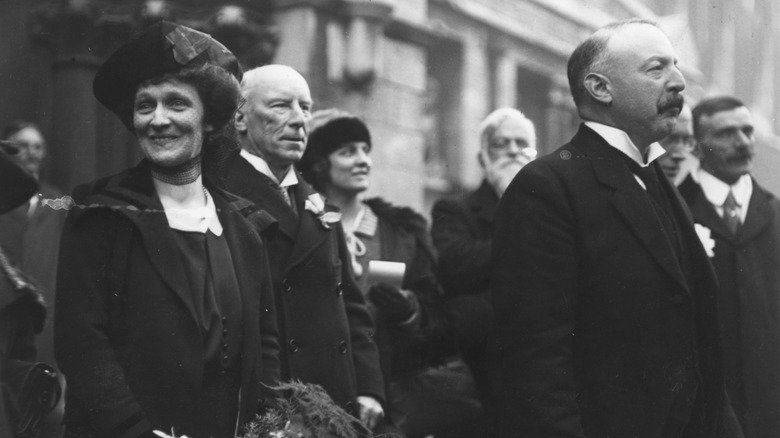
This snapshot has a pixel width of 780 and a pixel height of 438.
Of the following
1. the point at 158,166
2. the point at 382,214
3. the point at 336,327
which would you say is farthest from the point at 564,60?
the point at 158,166

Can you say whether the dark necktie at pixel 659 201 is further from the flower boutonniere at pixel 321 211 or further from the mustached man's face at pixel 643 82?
the flower boutonniere at pixel 321 211

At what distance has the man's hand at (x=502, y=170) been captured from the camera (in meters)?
5.12

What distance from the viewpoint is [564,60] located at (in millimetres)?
9156

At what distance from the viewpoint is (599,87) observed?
12.2 feet

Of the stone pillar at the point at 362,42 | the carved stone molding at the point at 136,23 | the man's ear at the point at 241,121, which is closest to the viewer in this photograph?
the man's ear at the point at 241,121

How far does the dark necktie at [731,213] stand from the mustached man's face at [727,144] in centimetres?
11

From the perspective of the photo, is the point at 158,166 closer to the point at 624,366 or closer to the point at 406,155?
the point at 624,366

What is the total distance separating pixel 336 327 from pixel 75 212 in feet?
3.69

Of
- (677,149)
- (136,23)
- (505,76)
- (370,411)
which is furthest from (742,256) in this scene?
(505,76)

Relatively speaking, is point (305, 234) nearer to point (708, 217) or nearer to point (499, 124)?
point (499, 124)

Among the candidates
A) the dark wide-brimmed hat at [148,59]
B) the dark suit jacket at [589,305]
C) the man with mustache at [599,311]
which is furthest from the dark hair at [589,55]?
the dark wide-brimmed hat at [148,59]

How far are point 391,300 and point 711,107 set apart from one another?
176 centimetres

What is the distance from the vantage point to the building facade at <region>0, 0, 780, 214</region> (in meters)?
4.69

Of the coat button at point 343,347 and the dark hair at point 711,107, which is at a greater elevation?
the dark hair at point 711,107
